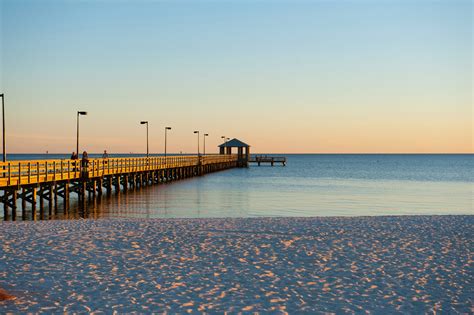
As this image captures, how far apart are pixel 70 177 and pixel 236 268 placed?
894 inches

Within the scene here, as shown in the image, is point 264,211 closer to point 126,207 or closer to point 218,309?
point 126,207

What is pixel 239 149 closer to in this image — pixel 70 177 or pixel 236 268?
pixel 70 177

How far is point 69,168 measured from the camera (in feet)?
102

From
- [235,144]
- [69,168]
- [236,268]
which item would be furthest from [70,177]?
[235,144]

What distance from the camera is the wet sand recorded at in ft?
26.2

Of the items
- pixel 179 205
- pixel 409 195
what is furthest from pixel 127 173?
pixel 409 195

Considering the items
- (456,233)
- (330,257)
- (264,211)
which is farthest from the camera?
(264,211)

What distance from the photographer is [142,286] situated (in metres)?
8.88

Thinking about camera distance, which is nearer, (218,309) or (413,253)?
(218,309)

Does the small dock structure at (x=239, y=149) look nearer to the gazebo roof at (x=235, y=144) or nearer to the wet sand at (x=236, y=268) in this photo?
the gazebo roof at (x=235, y=144)

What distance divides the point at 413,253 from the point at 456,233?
3781 millimetres

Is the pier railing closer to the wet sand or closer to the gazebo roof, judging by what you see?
the wet sand

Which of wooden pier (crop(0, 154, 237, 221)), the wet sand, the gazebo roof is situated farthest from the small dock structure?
the wet sand

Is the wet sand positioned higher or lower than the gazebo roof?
lower
